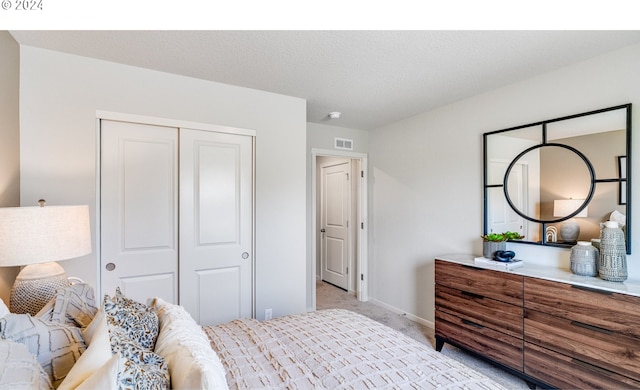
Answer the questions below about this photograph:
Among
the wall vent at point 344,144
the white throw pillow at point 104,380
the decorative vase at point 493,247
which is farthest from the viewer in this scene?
the wall vent at point 344,144

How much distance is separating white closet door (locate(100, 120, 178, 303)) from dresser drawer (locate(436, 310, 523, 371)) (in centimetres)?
237

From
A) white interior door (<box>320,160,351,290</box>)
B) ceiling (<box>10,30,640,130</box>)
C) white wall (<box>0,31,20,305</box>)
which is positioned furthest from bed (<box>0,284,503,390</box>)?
white interior door (<box>320,160,351,290</box>)

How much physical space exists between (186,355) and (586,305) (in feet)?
7.37

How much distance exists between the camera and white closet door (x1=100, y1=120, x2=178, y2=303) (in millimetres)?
2176

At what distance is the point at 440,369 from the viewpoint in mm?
1235

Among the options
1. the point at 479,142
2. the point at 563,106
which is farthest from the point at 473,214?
the point at 563,106

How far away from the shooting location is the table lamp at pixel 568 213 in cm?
216

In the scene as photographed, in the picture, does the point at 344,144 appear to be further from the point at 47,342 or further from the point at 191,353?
the point at 47,342

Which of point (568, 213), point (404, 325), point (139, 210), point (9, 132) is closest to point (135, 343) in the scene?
point (139, 210)

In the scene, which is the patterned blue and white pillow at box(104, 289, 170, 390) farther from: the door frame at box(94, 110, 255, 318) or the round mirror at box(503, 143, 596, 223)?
the round mirror at box(503, 143, 596, 223)

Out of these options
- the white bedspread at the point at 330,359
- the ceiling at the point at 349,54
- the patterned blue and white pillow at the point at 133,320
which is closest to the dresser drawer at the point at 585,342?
the white bedspread at the point at 330,359

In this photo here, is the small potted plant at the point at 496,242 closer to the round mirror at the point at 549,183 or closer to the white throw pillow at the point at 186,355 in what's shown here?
the round mirror at the point at 549,183

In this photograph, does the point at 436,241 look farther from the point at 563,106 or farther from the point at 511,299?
the point at 563,106

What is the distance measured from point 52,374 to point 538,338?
2.60m
